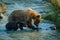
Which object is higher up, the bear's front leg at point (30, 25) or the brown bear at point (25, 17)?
the brown bear at point (25, 17)

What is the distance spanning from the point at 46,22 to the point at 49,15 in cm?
111

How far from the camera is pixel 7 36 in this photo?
11.7 meters

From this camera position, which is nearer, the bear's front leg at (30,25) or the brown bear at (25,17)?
the brown bear at (25,17)

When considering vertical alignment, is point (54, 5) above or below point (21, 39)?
above

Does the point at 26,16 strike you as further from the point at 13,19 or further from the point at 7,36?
the point at 7,36

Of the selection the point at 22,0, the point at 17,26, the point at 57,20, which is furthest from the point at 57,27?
the point at 22,0

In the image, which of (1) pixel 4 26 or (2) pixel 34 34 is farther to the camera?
(1) pixel 4 26

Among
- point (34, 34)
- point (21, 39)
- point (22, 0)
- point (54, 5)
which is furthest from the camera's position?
point (22, 0)

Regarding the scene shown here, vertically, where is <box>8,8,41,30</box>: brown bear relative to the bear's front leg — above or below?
above

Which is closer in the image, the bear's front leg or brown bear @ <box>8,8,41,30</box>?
brown bear @ <box>8,8,41,30</box>

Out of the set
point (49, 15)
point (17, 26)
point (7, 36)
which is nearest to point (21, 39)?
point (7, 36)

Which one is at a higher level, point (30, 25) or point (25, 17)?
point (25, 17)

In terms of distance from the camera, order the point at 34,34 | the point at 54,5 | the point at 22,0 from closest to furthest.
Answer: the point at 34,34 → the point at 54,5 → the point at 22,0

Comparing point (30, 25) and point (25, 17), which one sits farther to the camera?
point (30, 25)
